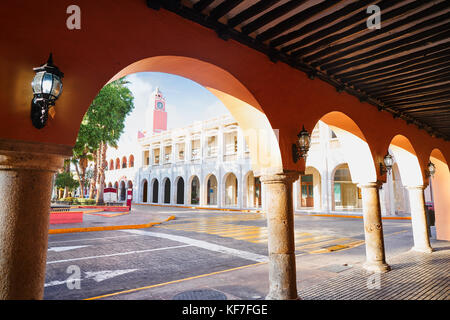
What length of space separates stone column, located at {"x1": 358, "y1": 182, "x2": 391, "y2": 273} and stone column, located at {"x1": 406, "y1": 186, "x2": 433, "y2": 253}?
10.2ft

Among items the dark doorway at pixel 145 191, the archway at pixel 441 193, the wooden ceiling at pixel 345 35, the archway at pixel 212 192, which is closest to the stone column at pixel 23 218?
the wooden ceiling at pixel 345 35

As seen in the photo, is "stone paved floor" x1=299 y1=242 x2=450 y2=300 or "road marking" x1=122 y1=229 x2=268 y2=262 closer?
"stone paved floor" x1=299 y1=242 x2=450 y2=300

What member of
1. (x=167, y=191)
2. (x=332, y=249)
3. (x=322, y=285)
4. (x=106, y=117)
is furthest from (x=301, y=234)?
(x=167, y=191)

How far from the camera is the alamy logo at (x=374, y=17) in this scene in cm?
338

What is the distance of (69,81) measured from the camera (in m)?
2.58

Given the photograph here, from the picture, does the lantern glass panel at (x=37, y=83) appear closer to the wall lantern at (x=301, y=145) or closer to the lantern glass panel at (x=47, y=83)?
the lantern glass panel at (x=47, y=83)

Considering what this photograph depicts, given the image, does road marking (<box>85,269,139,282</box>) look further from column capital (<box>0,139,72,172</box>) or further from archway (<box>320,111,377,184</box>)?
archway (<box>320,111,377,184</box>)

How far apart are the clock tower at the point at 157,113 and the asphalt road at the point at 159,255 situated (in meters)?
35.3

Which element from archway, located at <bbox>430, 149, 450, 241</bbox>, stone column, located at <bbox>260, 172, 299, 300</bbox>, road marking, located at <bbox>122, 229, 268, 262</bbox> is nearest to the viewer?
A: stone column, located at <bbox>260, 172, 299, 300</bbox>

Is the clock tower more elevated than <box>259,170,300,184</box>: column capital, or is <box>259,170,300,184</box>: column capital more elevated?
the clock tower

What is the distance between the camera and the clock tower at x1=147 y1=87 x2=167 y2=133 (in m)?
45.2

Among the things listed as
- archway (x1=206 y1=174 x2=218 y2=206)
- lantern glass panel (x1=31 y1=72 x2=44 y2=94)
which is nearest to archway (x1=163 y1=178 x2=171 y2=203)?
archway (x1=206 y1=174 x2=218 y2=206)
